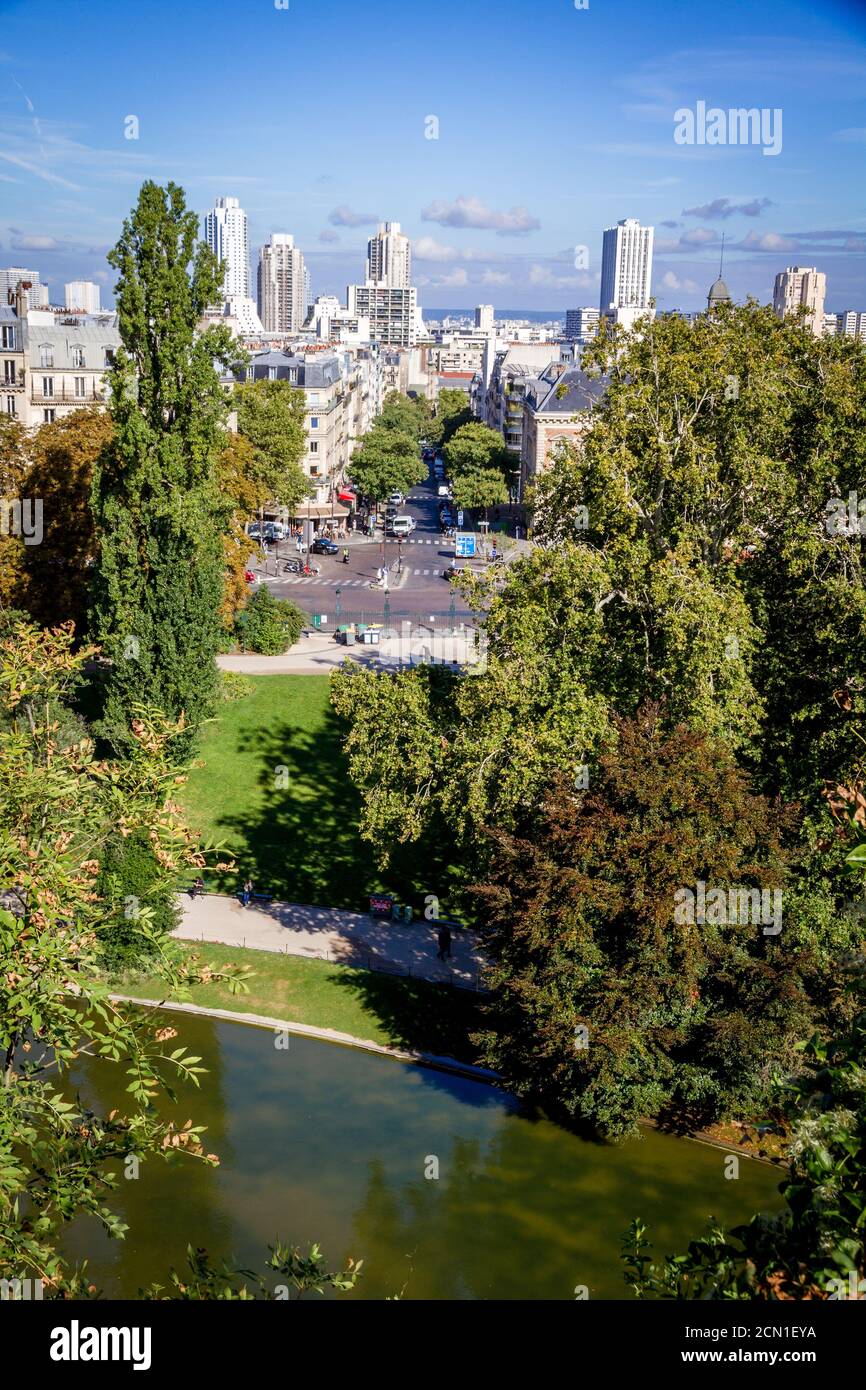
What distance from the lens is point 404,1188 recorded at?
81.1 feet

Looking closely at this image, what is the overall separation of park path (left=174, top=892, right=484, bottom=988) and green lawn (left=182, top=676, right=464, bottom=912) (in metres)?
1.04

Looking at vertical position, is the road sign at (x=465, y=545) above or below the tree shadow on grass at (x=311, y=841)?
above

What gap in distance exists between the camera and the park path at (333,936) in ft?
108

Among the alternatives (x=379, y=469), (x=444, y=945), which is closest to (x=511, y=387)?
(x=379, y=469)

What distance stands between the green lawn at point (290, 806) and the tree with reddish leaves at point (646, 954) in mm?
10763

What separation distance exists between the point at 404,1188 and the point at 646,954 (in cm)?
677

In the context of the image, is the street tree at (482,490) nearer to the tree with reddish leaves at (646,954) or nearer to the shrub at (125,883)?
the shrub at (125,883)

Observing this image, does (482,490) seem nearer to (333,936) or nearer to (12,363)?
(12,363)

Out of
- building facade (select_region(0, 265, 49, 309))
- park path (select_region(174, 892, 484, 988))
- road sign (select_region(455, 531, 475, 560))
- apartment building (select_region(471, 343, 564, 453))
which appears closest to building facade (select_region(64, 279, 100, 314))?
building facade (select_region(0, 265, 49, 309))

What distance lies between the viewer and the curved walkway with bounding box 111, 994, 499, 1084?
29.2m

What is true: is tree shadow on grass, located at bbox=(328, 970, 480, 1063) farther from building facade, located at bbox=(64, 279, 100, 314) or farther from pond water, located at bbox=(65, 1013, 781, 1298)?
building facade, located at bbox=(64, 279, 100, 314)

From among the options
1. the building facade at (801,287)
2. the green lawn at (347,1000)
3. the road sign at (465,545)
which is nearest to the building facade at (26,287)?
the road sign at (465,545)

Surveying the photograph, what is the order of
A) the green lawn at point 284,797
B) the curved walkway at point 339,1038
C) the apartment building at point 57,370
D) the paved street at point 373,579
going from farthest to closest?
the apartment building at point 57,370, the paved street at point 373,579, the green lawn at point 284,797, the curved walkway at point 339,1038
